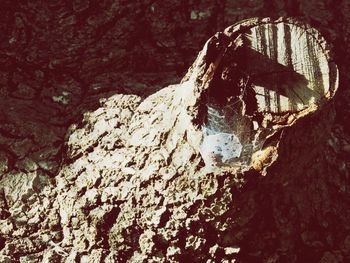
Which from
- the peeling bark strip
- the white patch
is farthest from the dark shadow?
the white patch

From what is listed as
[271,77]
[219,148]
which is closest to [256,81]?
[271,77]

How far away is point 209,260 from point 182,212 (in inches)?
6.3

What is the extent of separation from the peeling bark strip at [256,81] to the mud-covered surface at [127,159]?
7cm

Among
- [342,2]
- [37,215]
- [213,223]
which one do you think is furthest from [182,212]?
[342,2]

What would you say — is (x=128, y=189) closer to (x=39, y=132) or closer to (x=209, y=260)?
(x=209, y=260)

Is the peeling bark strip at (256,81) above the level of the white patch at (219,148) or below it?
above

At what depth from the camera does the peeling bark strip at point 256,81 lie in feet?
4.28

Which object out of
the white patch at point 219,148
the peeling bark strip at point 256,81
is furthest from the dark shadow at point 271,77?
the white patch at point 219,148

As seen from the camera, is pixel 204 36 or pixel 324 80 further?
pixel 204 36

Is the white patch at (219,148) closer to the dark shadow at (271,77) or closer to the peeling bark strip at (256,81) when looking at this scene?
the peeling bark strip at (256,81)

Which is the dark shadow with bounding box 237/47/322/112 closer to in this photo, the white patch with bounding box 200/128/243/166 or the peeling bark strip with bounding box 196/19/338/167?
the peeling bark strip with bounding box 196/19/338/167

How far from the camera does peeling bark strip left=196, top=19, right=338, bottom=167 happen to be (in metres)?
1.31

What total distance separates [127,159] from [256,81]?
0.44 m

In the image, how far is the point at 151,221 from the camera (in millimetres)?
1384
